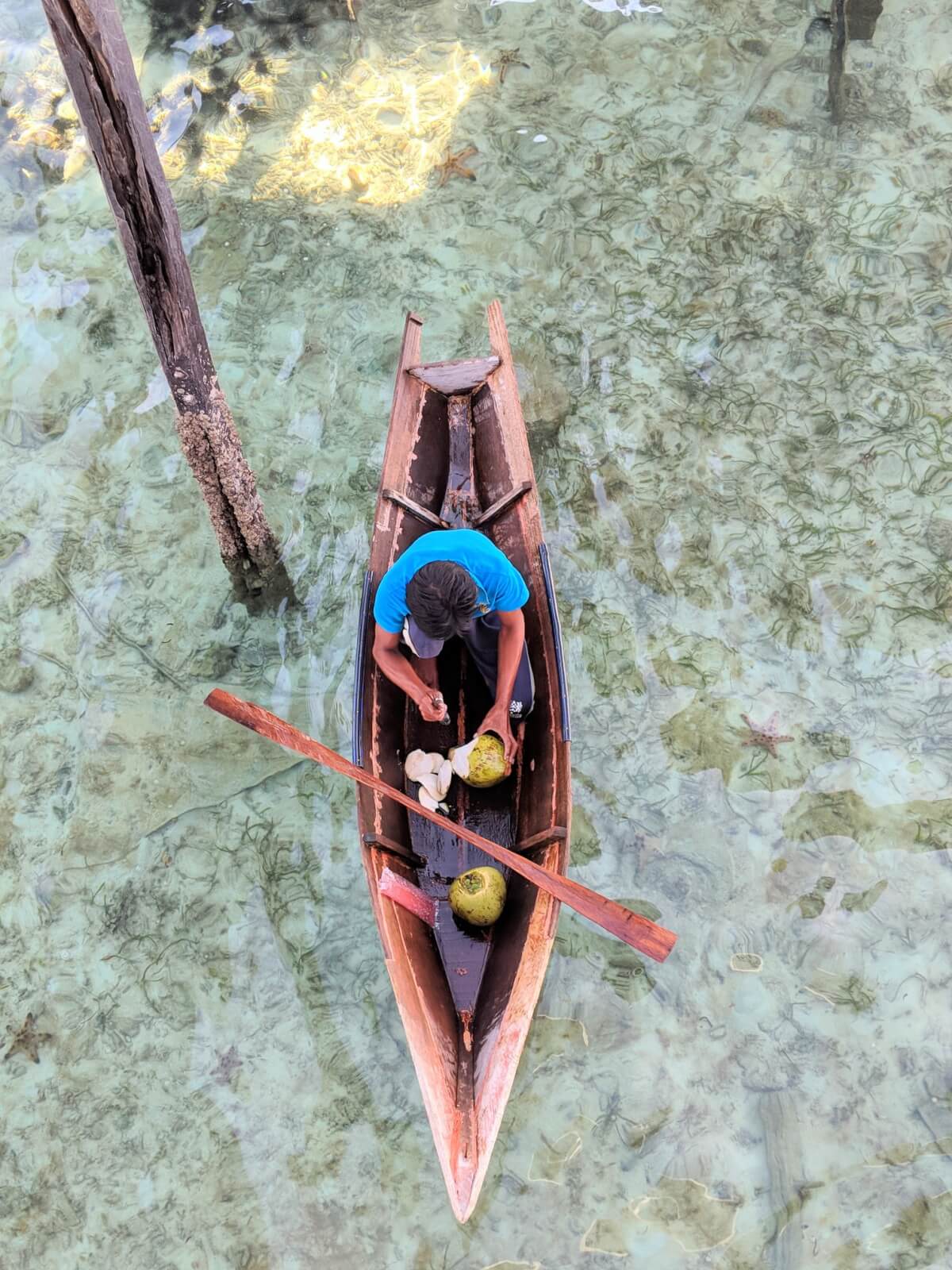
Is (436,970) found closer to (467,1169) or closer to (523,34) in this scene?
(467,1169)

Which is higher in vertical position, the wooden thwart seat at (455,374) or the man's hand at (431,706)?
the wooden thwart seat at (455,374)

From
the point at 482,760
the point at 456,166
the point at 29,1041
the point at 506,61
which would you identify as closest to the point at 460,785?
the point at 482,760

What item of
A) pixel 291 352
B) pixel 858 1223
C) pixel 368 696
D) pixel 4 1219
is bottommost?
pixel 858 1223

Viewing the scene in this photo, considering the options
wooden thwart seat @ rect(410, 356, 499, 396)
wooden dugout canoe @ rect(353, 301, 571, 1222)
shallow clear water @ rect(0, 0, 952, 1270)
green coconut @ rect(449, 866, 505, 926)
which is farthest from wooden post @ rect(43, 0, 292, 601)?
green coconut @ rect(449, 866, 505, 926)

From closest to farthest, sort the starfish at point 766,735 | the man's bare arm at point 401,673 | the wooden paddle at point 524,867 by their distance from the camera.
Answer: the wooden paddle at point 524,867 < the man's bare arm at point 401,673 < the starfish at point 766,735

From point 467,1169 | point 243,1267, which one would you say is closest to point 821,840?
point 467,1169

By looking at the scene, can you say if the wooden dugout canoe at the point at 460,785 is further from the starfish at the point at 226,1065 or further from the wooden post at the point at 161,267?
the starfish at the point at 226,1065

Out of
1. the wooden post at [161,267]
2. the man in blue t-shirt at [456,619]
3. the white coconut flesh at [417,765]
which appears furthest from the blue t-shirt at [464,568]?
the wooden post at [161,267]

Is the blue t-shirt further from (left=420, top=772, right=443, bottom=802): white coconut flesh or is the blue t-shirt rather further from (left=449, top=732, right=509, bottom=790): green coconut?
(left=420, top=772, right=443, bottom=802): white coconut flesh
